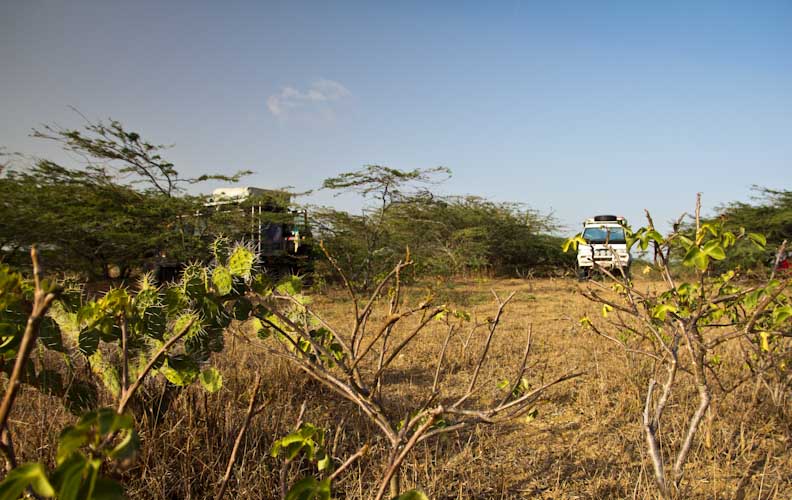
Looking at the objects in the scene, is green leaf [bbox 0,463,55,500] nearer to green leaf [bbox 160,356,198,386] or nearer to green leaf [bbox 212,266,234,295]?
green leaf [bbox 212,266,234,295]

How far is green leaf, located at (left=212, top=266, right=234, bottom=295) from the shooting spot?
1.64 meters

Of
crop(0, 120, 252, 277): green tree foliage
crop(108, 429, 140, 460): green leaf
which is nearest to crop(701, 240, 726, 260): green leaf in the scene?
crop(108, 429, 140, 460): green leaf

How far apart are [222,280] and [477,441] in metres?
1.67

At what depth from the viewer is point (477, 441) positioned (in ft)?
8.31

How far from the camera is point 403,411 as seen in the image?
297cm

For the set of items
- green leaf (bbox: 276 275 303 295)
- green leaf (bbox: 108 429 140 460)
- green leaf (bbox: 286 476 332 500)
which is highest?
green leaf (bbox: 276 275 303 295)

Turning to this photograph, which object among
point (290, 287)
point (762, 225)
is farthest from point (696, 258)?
point (762, 225)

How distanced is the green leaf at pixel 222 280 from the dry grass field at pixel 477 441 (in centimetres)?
26

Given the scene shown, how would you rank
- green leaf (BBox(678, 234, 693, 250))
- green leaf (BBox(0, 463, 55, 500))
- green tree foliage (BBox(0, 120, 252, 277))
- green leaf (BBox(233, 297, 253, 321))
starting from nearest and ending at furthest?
green leaf (BBox(0, 463, 55, 500)) → green leaf (BBox(678, 234, 693, 250)) → green leaf (BBox(233, 297, 253, 321)) → green tree foliage (BBox(0, 120, 252, 277))

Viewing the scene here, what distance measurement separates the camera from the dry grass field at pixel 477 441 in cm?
192

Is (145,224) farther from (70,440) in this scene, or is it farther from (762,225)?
(762,225)

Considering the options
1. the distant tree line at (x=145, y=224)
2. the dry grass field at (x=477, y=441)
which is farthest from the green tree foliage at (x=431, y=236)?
the dry grass field at (x=477, y=441)

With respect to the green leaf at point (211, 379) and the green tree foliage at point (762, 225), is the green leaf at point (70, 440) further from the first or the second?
the green tree foliage at point (762, 225)

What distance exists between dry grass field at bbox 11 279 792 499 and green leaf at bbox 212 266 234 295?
0.26 metres
